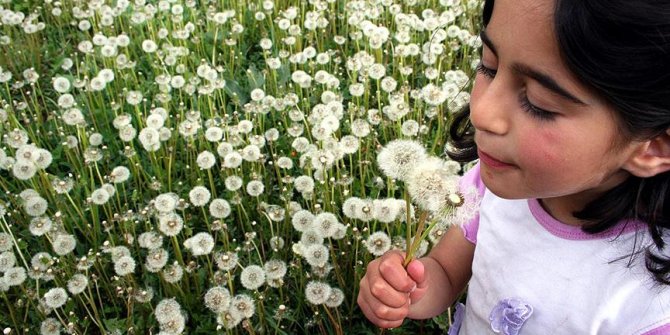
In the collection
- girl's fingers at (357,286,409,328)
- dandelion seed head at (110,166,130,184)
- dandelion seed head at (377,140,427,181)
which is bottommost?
dandelion seed head at (110,166,130,184)

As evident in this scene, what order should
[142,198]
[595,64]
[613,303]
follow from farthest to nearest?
[142,198], [613,303], [595,64]

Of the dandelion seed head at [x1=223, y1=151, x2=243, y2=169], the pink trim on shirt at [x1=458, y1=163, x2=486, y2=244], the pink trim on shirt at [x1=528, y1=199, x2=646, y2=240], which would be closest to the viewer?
the pink trim on shirt at [x1=528, y1=199, x2=646, y2=240]

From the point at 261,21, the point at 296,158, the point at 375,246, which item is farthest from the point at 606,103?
the point at 261,21

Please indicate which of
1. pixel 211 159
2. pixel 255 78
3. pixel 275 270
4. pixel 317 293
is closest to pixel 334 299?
pixel 317 293

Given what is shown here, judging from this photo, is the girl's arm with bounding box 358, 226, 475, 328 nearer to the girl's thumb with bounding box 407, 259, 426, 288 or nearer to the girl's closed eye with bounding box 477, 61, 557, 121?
the girl's thumb with bounding box 407, 259, 426, 288

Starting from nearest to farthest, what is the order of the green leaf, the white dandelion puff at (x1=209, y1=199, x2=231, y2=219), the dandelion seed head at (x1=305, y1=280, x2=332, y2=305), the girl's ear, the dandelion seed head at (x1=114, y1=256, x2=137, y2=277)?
the girl's ear < the dandelion seed head at (x1=305, y1=280, x2=332, y2=305) < the dandelion seed head at (x1=114, y1=256, x2=137, y2=277) < the white dandelion puff at (x1=209, y1=199, x2=231, y2=219) < the green leaf

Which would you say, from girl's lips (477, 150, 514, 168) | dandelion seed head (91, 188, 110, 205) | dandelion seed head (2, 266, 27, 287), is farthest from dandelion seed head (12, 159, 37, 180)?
girl's lips (477, 150, 514, 168)

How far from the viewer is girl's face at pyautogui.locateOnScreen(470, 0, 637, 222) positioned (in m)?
0.75

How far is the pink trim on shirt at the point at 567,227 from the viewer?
3.12ft

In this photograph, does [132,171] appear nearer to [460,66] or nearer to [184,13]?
[184,13]

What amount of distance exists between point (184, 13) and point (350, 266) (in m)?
1.53

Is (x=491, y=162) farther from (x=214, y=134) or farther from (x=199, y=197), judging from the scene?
(x=214, y=134)

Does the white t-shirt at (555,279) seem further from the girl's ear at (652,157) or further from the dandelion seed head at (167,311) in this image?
the dandelion seed head at (167,311)

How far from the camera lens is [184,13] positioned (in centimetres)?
268
